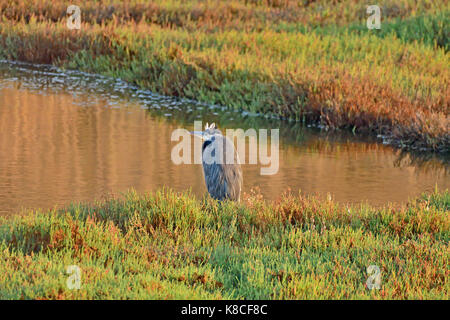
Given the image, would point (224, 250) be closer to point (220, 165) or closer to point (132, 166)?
point (220, 165)

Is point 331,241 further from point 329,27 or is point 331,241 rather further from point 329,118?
point 329,27

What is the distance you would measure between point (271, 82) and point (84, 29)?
301 inches

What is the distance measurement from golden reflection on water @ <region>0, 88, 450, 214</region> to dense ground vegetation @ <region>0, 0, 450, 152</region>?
48.7 inches

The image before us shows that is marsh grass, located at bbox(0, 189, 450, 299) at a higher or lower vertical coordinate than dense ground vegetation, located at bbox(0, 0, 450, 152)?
lower

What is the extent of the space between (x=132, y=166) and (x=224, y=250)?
16.2ft

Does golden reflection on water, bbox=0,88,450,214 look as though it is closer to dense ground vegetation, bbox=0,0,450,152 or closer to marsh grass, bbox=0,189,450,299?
dense ground vegetation, bbox=0,0,450,152

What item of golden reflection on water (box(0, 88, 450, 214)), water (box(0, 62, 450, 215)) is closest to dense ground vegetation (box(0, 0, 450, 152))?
water (box(0, 62, 450, 215))

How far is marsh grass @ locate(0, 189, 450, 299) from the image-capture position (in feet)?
22.2

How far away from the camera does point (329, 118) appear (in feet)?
54.1

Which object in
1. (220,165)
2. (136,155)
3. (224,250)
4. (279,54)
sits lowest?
(136,155)

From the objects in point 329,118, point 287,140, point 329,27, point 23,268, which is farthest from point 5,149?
point 329,27

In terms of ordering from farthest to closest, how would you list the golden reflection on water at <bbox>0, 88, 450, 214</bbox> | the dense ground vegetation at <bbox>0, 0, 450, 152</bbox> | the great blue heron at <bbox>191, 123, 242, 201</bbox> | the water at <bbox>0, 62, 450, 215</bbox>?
the dense ground vegetation at <bbox>0, 0, 450, 152</bbox> → the water at <bbox>0, 62, 450, 215</bbox> → the golden reflection on water at <bbox>0, 88, 450, 214</bbox> → the great blue heron at <bbox>191, 123, 242, 201</bbox>

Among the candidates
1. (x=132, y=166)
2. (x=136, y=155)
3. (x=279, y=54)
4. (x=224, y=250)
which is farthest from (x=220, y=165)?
(x=279, y=54)

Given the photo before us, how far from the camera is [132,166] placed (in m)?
12.7
